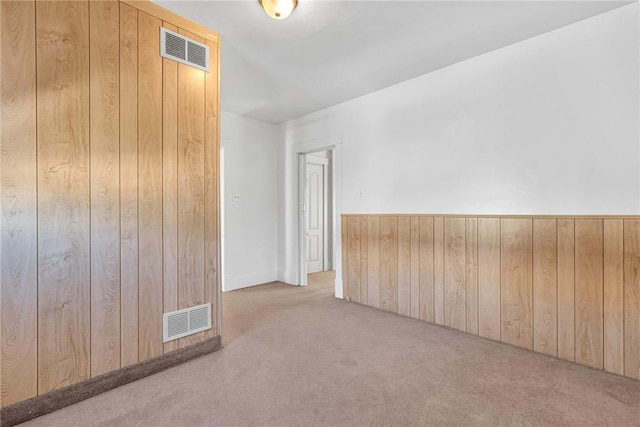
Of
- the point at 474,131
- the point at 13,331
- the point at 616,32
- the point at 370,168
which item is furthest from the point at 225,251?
the point at 616,32

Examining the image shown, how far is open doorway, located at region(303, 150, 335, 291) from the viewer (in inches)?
221

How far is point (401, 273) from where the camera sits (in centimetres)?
337

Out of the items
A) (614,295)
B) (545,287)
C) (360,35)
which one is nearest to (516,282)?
(545,287)

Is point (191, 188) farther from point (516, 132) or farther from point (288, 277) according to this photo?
point (288, 277)

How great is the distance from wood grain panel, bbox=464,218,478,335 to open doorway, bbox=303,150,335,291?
9.38ft

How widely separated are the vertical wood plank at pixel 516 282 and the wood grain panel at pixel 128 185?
287 centimetres

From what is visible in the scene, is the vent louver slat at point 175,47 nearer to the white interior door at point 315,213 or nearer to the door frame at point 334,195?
the door frame at point 334,195

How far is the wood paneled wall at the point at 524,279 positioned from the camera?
2.14 m

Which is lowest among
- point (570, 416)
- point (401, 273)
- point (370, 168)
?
point (570, 416)

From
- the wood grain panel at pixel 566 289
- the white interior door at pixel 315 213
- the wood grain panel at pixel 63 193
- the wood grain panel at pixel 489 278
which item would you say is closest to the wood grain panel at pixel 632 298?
the wood grain panel at pixel 566 289

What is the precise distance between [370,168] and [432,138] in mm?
799

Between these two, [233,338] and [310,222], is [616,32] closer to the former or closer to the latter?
[233,338]

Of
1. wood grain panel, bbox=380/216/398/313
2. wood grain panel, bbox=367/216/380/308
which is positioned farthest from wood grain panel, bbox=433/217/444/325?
wood grain panel, bbox=367/216/380/308

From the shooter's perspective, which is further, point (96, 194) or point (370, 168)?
point (370, 168)
